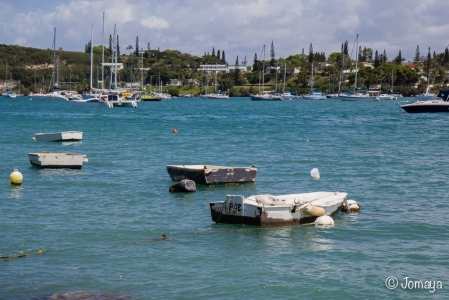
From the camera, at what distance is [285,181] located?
1142 inches

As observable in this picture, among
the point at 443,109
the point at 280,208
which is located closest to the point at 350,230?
the point at 280,208

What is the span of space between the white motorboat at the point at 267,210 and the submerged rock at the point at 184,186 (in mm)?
5265

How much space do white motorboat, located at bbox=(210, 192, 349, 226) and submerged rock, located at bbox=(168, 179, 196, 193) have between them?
5265mm

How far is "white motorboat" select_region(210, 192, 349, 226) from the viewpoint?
63.2 ft

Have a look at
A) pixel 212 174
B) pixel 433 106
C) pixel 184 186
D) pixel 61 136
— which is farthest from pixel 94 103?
pixel 184 186

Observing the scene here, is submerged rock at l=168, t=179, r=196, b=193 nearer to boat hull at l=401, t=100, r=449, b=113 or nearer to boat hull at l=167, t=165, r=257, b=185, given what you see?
boat hull at l=167, t=165, r=257, b=185

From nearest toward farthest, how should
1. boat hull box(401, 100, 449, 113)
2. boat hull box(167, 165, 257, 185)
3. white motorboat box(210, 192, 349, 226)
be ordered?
white motorboat box(210, 192, 349, 226) < boat hull box(167, 165, 257, 185) < boat hull box(401, 100, 449, 113)

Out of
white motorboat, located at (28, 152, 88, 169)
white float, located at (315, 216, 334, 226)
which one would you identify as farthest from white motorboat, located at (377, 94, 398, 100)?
white float, located at (315, 216, 334, 226)

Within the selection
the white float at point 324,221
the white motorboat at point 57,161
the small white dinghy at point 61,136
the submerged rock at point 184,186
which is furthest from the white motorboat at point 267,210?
the small white dinghy at point 61,136

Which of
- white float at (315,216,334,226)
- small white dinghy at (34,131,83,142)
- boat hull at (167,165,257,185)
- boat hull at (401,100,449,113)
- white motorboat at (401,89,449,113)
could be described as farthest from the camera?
white motorboat at (401,89,449,113)

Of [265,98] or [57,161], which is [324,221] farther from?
[265,98]

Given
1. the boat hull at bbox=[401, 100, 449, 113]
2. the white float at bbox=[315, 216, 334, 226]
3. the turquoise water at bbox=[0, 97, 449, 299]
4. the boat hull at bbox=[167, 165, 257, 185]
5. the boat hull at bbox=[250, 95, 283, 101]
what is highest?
the boat hull at bbox=[401, 100, 449, 113]

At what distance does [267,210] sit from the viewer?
19203mm

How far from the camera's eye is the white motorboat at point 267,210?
63.2ft
